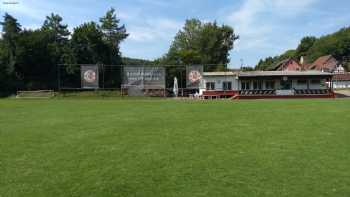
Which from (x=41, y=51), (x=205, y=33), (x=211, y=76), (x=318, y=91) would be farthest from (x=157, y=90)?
(x=205, y=33)

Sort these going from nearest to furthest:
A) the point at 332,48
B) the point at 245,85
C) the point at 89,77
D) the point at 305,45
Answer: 1. the point at 89,77
2. the point at 245,85
3. the point at 332,48
4. the point at 305,45

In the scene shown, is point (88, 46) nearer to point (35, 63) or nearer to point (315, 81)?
point (35, 63)

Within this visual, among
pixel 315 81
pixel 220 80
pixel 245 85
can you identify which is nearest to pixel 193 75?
pixel 220 80

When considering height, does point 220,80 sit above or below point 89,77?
below

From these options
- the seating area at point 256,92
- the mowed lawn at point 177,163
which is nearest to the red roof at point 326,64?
the seating area at point 256,92

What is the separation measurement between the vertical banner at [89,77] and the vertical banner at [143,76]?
10.8ft

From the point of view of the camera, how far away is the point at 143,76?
153ft

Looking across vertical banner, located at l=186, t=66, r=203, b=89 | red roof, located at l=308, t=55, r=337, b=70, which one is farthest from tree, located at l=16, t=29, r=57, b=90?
red roof, located at l=308, t=55, r=337, b=70

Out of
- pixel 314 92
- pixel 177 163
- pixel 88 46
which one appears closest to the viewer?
pixel 177 163

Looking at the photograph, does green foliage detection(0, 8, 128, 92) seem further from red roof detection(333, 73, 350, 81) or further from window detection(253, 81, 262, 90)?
red roof detection(333, 73, 350, 81)

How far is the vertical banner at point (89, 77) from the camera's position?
45688 millimetres

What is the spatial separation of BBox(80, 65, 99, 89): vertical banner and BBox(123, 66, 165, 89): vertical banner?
329 cm

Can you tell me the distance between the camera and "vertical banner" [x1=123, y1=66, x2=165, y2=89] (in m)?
46.6

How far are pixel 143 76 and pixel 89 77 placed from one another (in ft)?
19.6
